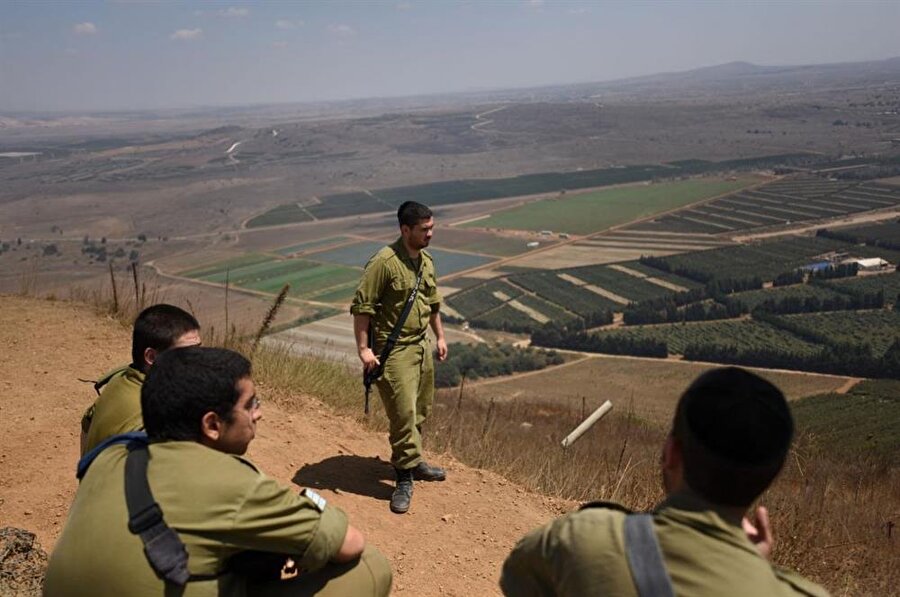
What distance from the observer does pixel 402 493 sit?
14.8 ft

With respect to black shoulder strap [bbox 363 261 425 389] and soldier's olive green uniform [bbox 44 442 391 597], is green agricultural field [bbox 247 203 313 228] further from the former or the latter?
soldier's olive green uniform [bbox 44 442 391 597]

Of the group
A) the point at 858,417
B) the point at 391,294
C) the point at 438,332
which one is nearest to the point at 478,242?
the point at 858,417

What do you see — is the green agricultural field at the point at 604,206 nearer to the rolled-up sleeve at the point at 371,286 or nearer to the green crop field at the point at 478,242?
the green crop field at the point at 478,242

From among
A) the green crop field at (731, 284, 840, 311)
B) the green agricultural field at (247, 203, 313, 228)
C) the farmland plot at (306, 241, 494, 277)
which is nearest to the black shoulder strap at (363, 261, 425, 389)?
the green crop field at (731, 284, 840, 311)

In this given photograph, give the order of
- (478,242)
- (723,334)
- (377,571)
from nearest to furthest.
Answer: (377,571) < (723,334) < (478,242)

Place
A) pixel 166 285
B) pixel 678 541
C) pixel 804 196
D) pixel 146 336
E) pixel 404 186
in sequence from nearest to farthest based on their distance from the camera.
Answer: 1. pixel 678 541
2. pixel 146 336
3. pixel 166 285
4. pixel 804 196
5. pixel 404 186

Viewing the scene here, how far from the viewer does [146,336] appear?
290 cm

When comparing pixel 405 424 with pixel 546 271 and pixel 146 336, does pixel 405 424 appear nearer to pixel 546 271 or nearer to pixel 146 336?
pixel 146 336

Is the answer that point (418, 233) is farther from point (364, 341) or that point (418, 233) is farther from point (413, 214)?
point (364, 341)

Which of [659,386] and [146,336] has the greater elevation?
[146,336]

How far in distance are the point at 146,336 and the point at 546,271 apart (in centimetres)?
4777

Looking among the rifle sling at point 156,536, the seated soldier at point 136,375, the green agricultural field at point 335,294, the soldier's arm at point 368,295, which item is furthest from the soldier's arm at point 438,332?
the green agricultural field at point 335,294

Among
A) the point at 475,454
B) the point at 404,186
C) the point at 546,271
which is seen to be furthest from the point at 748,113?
the point at 475,454

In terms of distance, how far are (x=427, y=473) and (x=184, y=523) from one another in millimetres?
3190
